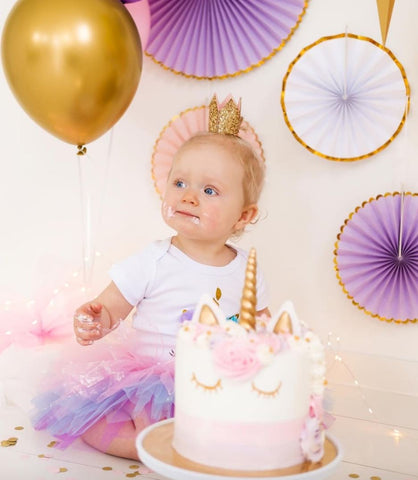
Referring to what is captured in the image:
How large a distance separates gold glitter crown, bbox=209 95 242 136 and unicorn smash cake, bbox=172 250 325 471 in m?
0.68

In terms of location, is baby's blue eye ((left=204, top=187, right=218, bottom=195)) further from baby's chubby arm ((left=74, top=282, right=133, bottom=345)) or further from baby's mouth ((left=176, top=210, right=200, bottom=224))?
baby's chubby arm ((left=74, top=282, right=133, bottom=345))

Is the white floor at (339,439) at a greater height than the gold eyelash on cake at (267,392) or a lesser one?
lesser

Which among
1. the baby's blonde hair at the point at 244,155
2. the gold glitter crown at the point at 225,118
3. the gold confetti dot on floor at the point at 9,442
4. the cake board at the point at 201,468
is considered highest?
the gold glitter crown at the point at 225,118

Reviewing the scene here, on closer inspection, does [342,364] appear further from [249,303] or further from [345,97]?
[249,303]

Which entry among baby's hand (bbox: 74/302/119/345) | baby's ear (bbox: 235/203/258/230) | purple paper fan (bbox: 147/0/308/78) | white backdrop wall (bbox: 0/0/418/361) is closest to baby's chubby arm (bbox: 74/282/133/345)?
baby's hand (bbox: 74/302/119/345)

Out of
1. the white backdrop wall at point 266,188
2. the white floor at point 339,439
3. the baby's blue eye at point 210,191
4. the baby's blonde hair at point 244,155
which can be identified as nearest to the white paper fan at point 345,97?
the white backdrop wall at point 266,188

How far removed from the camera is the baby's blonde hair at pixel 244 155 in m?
1.74

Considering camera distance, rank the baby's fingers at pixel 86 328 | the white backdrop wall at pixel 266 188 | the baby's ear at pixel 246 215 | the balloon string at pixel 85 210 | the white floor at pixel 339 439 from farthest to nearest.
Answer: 1. the balloon string at pixel 85 210
2. the white backdrop wall at pixel 266 188
3. the baby's ear at pixel 246 215
4. the baby's fingers at pixel 86 328
5. the white floor at pixel 339 439

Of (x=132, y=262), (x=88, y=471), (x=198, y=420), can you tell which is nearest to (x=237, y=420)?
(x=198, y=420)

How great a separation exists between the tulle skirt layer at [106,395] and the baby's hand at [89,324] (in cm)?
7

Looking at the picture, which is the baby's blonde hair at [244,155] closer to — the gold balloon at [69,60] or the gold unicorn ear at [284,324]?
the gold balloon at [69,60]

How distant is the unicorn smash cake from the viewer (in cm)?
109

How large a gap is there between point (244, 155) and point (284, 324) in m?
0.68

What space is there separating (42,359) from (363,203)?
89cm
